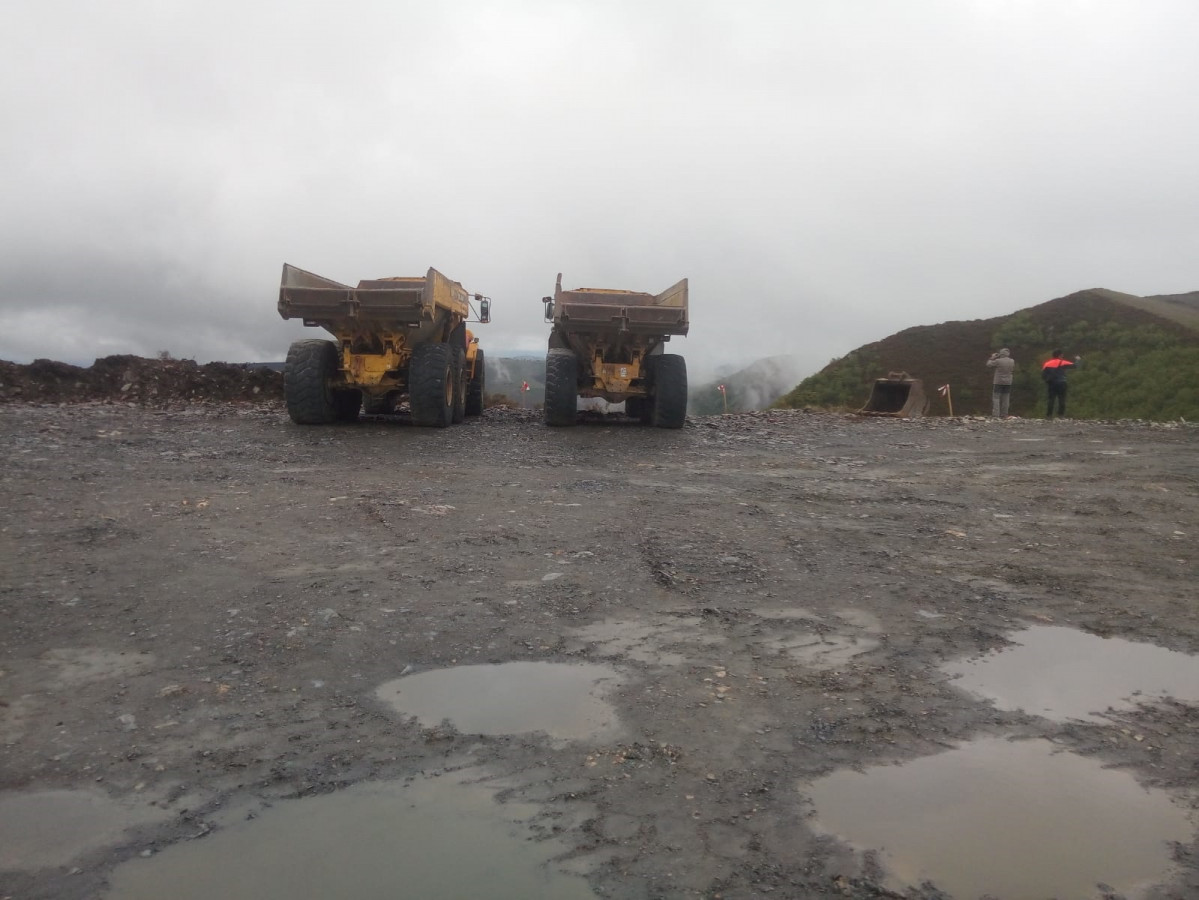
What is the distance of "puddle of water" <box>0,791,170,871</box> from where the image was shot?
262 centimetres

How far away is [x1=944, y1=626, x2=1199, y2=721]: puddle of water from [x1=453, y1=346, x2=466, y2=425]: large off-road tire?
10.3 m

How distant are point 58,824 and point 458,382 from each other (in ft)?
37.1

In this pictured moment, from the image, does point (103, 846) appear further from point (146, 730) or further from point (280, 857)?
point (146, 730)

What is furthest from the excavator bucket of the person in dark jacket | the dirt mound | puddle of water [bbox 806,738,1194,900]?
puddle of water [bbox 806,738,1194,900]

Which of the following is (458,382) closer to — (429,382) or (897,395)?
(429,382)

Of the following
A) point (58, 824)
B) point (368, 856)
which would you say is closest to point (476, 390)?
point (58, 824)

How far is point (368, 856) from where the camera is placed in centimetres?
266

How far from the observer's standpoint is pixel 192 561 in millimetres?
5520

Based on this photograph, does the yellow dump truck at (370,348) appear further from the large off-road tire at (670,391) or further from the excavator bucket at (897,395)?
the excavator bucket at (897,395)

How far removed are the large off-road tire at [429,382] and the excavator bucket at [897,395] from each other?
1029 centimetres

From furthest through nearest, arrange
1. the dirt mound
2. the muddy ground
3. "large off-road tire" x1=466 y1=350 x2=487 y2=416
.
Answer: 1. the dirt mound
2. "large off-road tire" x1=466 y1=350 x2=487 y2=416
3. the muddy ground

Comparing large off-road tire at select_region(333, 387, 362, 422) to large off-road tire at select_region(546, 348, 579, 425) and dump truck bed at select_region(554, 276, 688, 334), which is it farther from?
dump truck bed at select_region(554, 276, 688, 334)

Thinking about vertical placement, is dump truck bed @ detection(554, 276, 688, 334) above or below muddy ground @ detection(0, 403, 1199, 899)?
above

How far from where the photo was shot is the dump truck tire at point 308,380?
12414mm
